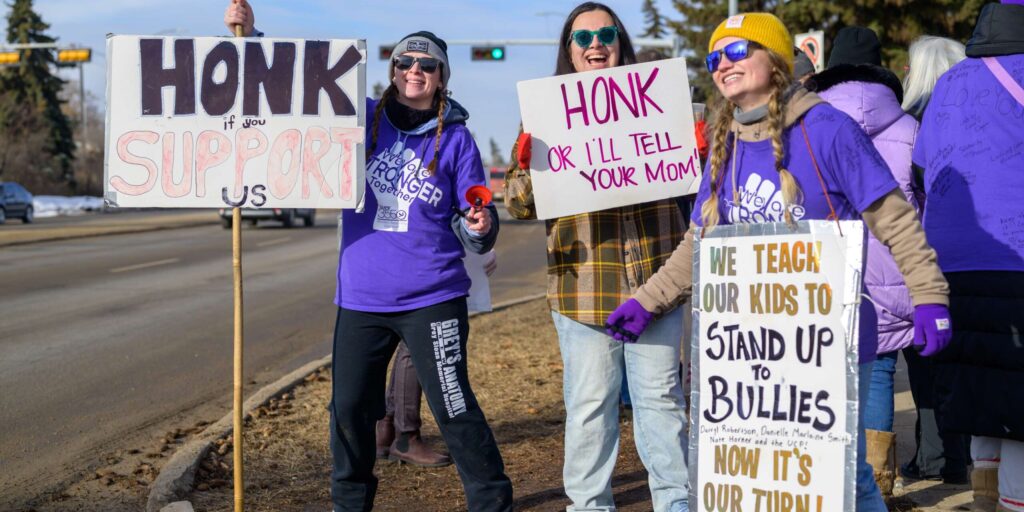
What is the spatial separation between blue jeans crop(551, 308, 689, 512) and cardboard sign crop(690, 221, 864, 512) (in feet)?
1.94

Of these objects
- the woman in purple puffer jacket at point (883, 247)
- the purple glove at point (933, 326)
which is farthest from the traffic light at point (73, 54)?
the purple glove at point (933, 326)

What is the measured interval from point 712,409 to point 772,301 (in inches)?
15.3

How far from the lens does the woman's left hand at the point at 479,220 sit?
421 cm

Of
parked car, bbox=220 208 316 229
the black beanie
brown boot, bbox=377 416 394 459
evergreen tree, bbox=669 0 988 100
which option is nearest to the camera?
the black beanie

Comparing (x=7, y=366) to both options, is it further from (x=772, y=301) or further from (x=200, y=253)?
(x=200, y=253)

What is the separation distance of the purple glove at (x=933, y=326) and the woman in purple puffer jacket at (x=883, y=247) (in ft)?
3.86

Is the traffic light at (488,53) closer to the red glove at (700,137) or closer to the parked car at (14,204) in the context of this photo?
the parked car at (14,204)

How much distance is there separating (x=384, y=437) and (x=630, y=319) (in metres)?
2.51

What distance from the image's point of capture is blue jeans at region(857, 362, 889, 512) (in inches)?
133

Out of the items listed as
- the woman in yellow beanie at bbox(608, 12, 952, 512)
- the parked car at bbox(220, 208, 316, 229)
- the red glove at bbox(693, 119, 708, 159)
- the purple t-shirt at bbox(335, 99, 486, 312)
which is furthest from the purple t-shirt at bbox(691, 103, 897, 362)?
the parked car at bbox(220, 208, 316, 229)

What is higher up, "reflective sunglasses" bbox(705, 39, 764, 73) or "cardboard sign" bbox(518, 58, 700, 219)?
"reflective sunglasses" bbox(705, 39, 764, 73)

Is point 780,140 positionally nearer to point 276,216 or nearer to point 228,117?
point 228,117

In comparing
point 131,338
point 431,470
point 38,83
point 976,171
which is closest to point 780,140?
point 976,171

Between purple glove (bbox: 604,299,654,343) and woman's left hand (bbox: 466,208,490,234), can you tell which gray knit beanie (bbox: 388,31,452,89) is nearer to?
woman's left hand (bbox: 466,208,490,234)
